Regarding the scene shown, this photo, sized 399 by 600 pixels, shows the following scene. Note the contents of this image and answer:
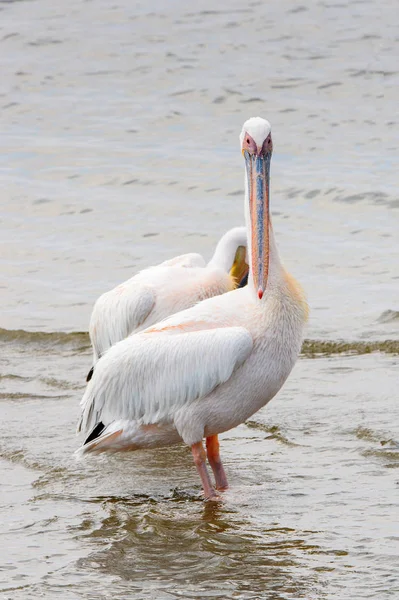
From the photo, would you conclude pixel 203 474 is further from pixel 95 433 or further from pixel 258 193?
pixel 258 193

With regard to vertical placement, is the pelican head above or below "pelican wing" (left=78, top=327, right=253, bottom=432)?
above

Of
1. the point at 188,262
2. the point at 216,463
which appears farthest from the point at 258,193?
the point at 188,262

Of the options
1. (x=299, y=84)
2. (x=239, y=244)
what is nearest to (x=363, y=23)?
(x=299, y=84)

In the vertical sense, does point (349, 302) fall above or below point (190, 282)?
below

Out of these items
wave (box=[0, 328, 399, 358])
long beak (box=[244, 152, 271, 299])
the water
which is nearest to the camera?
the water

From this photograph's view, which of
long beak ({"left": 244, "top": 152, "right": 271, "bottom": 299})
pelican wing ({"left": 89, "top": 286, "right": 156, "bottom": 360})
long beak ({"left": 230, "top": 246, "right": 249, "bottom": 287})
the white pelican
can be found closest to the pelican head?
long beak ({"left": 244, "top": 152, "right": 271, "bottom": 299})

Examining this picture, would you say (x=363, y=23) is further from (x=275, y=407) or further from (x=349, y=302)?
(x=275, y=407)

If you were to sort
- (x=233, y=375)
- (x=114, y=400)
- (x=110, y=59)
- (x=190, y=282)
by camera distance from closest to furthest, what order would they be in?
(x=233, y=375), (x=114, y=400), (x=190, y=282), (x=110, y=59)

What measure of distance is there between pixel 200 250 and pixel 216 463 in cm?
534

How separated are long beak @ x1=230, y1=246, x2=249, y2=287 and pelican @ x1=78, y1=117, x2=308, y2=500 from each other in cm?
149

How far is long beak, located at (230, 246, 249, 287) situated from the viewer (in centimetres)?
638

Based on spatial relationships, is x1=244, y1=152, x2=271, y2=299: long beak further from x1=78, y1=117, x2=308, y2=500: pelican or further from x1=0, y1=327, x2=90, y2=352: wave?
x1=0, y1=327, x2=90, y2=352: wave

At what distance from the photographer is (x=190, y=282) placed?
19.9 ft

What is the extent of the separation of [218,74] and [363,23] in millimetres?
3234
